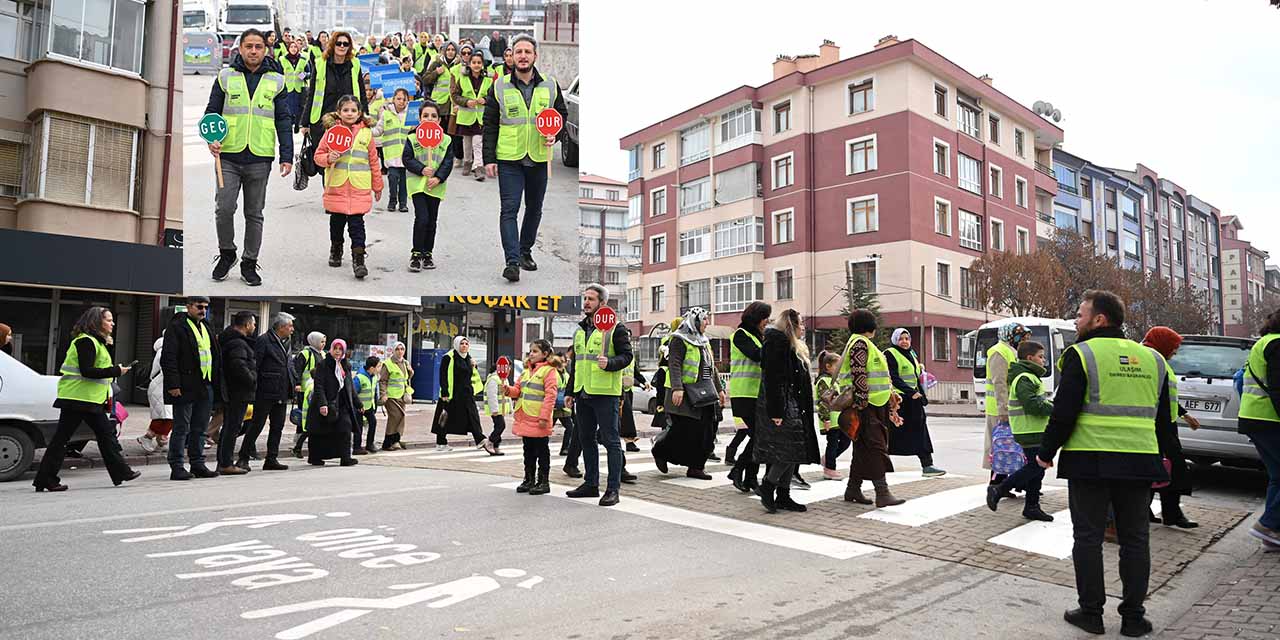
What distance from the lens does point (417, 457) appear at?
12836 mm

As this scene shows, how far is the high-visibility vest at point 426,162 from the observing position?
650 inches

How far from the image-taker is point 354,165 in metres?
15.8

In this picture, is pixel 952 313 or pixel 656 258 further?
pixel 656 258

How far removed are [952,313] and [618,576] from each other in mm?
38107

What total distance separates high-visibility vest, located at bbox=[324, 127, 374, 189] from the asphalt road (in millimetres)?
304

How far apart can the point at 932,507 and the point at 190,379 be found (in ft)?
25.4

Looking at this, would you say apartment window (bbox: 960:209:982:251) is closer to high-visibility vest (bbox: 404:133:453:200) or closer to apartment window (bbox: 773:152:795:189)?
apartment window (bbox: 773:152:795:189)

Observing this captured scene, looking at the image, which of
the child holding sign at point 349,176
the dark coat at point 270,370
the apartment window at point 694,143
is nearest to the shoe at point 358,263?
the child holding sign at point 349,176

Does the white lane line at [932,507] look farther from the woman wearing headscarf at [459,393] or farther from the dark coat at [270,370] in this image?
the woman wearing headscarf at [459,393]

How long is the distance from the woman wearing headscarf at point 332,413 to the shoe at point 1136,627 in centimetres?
922

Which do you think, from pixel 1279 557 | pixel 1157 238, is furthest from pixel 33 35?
pixel 1157 238

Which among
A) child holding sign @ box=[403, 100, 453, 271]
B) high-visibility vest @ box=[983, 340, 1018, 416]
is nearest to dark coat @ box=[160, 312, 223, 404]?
child holding sign @ box=[403, 100, 453, 271]

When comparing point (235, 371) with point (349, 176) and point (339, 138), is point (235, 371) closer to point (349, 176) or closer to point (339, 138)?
point (349, 176)

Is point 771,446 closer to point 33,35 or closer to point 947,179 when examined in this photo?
point 33,35
